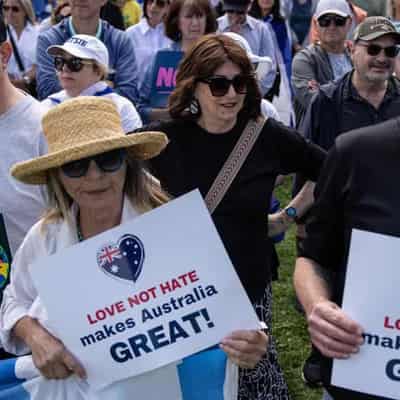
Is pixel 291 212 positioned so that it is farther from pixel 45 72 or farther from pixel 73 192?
pixel 45 72

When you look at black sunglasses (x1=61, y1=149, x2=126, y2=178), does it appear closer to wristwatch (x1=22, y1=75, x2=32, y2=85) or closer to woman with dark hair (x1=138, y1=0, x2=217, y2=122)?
woman with dark hair (x1=138, y1=0, x2=217, y2=122)

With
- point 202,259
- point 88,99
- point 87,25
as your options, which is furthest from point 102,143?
point 87,25

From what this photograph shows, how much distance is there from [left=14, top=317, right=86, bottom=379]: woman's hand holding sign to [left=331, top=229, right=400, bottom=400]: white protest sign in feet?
2.31

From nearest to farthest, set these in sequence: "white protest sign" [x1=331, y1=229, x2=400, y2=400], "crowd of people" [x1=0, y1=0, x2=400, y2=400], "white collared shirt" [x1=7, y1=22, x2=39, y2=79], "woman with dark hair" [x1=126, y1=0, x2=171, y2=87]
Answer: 1. "white protest sign" [x1=331, y1=229, x2=400, y2=400]
2. "crowd of people" [x1=0, y1=0, x2=400, y2=400]
3. "woman with dark hair" [x1=126, y1=0, x2=171, y2=87]
4. "white collared shirt" [x1=7, y1=22, x2=39, y2=79]

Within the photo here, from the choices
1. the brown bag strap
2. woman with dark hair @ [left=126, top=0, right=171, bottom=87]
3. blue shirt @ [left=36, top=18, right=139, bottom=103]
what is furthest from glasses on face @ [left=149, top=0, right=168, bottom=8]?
the brown bag strap

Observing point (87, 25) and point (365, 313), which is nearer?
point (365, 313)

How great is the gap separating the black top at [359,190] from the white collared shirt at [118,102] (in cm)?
246

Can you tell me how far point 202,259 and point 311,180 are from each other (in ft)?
5.65

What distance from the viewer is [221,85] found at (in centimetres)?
362

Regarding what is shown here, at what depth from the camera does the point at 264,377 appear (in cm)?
359

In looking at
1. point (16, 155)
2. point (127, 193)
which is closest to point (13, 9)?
point (16, 155)

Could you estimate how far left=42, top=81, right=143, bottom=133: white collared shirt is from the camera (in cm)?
467

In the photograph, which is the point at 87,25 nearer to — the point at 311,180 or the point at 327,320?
the point at 311,180

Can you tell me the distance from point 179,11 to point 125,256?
→ 405 centimetres
